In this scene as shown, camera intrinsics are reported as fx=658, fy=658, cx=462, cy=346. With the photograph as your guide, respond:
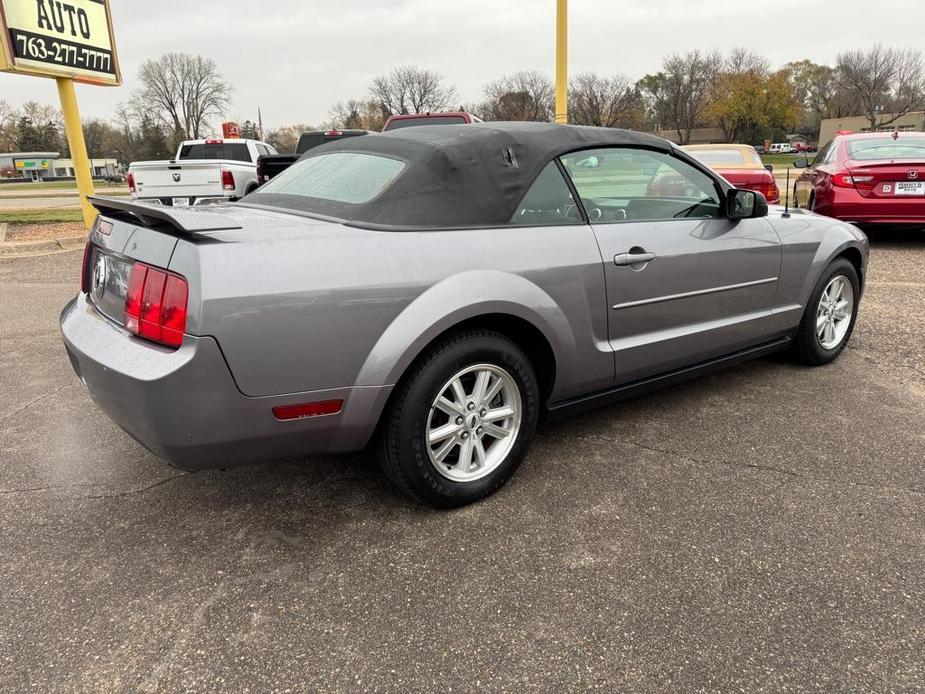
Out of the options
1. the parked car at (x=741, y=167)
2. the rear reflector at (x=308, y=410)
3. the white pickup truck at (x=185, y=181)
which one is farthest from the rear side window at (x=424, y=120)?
the rear reflector at (x=308, y=410)

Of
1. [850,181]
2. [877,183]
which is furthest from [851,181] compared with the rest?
[877,183]

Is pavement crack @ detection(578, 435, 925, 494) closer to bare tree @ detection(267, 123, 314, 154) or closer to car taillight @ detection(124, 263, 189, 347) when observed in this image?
car taillight @ detection(124, 263, 189, 347)

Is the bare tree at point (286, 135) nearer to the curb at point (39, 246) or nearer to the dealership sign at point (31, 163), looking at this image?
the dealership sign at point (31, 163)

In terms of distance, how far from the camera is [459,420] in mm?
2594

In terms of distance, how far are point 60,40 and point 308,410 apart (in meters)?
9.63

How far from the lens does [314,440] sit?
2295mm

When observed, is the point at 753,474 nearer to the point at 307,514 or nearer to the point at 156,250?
the point at 307,514

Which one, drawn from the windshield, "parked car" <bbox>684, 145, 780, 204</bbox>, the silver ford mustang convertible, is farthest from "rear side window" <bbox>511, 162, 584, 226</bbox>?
the windshield

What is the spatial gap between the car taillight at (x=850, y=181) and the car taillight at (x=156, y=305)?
807 cm

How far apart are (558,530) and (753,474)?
1.00 metres

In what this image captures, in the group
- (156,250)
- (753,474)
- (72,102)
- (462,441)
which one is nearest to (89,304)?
(156,250)

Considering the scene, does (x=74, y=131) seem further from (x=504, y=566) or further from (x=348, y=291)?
(x=504, y=566)

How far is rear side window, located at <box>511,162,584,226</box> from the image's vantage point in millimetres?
2750

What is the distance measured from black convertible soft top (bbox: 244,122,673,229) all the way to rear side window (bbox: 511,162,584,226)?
35mm
